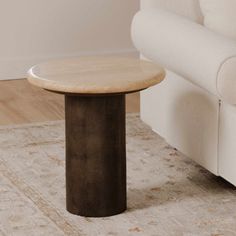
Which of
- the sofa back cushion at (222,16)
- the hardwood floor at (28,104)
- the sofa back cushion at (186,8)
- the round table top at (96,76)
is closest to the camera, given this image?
the round table top at (96,76)

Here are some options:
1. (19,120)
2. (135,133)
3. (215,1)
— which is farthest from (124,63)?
(19,120)

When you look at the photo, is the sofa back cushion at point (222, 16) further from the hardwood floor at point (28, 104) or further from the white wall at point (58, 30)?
the white wall at point (58, 30)

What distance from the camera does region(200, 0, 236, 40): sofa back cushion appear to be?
305cm

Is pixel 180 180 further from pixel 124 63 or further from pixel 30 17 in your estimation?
pixel 30 17

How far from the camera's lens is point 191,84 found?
3168 millimetres

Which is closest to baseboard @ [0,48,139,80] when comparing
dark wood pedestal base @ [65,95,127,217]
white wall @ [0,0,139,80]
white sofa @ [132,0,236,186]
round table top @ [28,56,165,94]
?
white wall @ [0,0,139,80]

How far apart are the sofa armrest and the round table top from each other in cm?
15

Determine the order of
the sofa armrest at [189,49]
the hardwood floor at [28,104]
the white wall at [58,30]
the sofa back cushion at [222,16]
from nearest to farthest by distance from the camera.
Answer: the sofa armrest at [189,49]
the sofa back cushion at [222,16]
the hardwood floor at [28,104]
the white wall at [58,30]

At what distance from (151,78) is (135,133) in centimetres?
103

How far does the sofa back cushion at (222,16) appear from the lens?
10.0 feet

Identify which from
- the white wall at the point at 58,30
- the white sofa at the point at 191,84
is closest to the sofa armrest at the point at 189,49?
the white sofa at the point at 191,84

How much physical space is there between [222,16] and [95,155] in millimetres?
755

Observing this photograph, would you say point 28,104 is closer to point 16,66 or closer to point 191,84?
point 16,66

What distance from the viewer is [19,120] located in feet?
12.9
